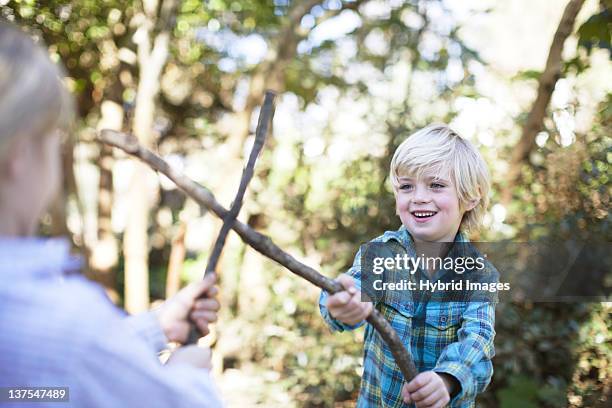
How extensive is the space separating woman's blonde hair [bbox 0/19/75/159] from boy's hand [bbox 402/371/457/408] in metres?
1.12

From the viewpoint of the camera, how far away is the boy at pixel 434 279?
1791mm

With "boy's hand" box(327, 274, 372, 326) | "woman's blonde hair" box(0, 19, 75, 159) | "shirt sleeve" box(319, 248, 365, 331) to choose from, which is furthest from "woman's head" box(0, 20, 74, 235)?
"shirt sleeve" box(319, 248, 365, 331)

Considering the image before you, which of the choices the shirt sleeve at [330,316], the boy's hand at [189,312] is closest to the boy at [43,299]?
the boy's hand at [189,312]

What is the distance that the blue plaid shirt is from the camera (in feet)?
5.72

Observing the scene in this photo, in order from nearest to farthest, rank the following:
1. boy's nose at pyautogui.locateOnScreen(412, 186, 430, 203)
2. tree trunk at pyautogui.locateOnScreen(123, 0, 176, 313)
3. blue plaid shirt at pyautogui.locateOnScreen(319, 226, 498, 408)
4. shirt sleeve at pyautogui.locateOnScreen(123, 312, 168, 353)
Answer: shirt sleeve at pyautogui.locateOnScreen(123, 312, 168, 353) → blue plaid shirt at pyautogui.locateOnScreen(319, 226, 498, 408) → boy's nose at pyautogui.locateOnScreen(412, 186, 430, 203) → tree trunk at pyautogui.locateOnScreen(123, 0, 176, 313)

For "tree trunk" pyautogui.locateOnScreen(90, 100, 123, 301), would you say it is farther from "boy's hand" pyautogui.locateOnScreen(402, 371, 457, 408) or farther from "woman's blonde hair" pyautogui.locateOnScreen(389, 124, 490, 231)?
"boy's hand" pyautogui.locateOnScreen(402, 371, 457, 408)

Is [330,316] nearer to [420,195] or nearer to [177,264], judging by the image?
[420,195]

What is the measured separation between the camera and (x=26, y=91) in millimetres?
1001

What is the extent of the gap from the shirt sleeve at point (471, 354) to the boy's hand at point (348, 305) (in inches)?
15.2

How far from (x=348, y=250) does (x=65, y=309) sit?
136 inches

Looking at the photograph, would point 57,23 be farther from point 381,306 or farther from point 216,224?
point 381,306

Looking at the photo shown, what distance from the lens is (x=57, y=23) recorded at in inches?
147

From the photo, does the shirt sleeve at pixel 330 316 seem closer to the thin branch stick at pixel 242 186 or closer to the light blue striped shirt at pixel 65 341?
the thin branch stick at pixel 242 186

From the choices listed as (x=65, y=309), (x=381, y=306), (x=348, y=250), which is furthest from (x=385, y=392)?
(x=348, y=250)
